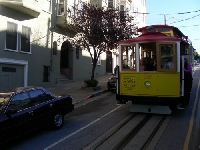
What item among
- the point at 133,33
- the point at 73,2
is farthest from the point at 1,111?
the point at 73,2

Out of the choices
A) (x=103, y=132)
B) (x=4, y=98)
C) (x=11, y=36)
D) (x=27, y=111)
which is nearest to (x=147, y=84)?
(x=103, y=132)

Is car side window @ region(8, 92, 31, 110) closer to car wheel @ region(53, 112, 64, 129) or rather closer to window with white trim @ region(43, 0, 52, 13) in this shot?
car wheel @ region(53, 112, 64, 129)

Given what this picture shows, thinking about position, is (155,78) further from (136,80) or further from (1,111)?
(1,111)

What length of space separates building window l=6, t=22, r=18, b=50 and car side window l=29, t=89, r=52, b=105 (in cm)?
843

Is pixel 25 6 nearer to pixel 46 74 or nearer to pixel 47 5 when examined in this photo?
pixel 47 5

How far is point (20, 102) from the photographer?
6918 mm

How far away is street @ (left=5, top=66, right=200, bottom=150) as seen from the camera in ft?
20.9

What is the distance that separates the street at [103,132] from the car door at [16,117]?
0.45 meters

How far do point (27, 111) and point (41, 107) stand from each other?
0.61 meters

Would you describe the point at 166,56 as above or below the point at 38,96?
above

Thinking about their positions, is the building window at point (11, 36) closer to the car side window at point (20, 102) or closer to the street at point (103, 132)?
the street at point (103, 132)

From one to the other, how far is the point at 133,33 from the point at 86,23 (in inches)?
131

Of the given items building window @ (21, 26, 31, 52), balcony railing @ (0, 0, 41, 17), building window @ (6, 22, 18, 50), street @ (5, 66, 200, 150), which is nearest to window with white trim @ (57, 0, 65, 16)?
balcony railing @ (0, 0, 41, 17)

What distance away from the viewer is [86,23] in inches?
650
